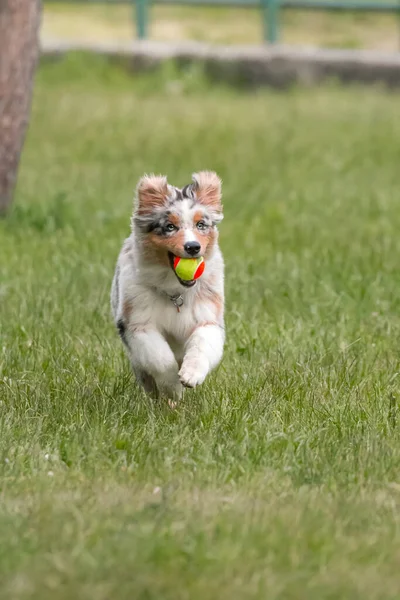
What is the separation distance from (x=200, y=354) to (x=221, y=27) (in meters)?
15.6

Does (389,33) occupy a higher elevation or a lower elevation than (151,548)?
higher

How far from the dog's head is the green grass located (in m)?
0.74

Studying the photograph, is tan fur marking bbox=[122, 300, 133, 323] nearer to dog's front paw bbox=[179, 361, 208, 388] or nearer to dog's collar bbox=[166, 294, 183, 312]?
dog's collar bbox=[166, 294, 183, 312]

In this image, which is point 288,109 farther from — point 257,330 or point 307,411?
point 307,411

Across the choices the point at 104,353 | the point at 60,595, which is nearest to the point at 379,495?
the point at 60,595

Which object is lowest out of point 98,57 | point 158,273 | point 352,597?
point 352,597

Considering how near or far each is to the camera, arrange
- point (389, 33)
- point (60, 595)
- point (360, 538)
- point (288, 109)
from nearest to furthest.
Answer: point (60, 595), point (360, 538), point (288, 109), point (389, 33)

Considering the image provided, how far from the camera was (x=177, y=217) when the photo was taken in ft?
18.0

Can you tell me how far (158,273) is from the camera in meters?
5.71

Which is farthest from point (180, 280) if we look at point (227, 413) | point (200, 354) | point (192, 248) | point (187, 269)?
point (227, 413)

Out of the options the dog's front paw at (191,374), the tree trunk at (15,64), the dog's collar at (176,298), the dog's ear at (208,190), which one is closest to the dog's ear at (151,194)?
the dog's ear at (208,190)

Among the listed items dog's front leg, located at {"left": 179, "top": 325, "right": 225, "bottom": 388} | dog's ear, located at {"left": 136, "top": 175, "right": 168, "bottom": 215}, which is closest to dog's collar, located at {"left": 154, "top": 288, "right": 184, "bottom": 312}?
dog's front leg, located at {"left": 179, "top": 325, "right": 225, "bottom": 388}

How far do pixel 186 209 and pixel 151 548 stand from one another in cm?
183

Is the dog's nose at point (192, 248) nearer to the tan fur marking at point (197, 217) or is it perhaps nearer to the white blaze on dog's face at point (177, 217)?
the white blaze on dog's face at point (177, 217)
